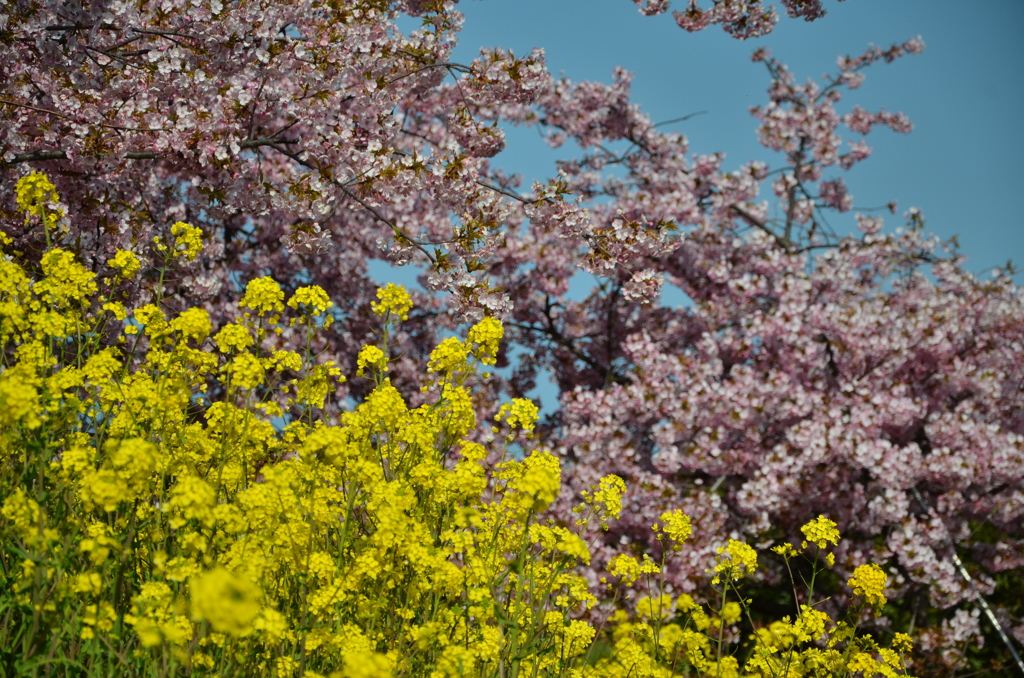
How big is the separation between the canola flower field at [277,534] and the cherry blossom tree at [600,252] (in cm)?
104

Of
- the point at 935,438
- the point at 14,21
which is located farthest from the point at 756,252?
the point at 14,21

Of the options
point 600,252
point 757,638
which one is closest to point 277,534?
point 757,638

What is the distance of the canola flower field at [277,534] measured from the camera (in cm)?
274

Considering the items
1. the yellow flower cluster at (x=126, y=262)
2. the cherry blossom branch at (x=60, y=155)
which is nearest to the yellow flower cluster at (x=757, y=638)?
the yellow flower cluster at (x=126, y=262)

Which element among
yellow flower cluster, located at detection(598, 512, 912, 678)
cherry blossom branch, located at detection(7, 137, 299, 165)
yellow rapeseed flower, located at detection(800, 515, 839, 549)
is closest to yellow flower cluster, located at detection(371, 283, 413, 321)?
yellow flower cluster, located at detection(598, 512, 912, 678)

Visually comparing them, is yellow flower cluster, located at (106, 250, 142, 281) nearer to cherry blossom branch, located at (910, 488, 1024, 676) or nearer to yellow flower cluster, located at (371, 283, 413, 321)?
yellow flower cluster, located at (371, 283, 413, 321)

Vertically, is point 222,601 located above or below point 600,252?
below

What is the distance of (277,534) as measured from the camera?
3.09 metres

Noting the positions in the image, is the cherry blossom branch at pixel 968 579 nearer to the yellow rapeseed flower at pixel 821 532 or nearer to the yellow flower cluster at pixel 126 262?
the yellow rapeseed flower at pixel 821 532

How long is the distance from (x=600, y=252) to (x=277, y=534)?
393cm

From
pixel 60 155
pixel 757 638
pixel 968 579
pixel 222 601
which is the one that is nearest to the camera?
pixel 222 601

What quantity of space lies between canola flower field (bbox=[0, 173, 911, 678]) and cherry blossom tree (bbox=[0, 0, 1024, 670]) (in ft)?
3.41

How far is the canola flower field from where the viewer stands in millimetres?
2736

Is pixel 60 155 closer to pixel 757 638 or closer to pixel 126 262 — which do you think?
pixel 126 262
